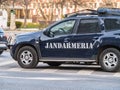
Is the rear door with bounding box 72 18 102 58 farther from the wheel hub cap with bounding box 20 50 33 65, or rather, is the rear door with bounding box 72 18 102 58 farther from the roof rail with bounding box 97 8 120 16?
the wheel hub cap with bounding box 20 50 33 65

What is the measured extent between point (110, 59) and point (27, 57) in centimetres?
270

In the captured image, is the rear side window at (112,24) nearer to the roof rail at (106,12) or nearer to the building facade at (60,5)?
the roof rail at (106,12)

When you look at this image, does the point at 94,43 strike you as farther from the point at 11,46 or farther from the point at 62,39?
the point at 11,46

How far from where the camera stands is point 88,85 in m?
11.9

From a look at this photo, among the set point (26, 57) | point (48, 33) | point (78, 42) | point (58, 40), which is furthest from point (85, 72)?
point (26, 57)

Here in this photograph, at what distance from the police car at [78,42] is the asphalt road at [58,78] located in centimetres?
37

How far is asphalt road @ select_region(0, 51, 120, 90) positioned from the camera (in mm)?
11547

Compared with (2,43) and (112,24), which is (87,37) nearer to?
(112,24)

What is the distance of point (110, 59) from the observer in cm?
1491

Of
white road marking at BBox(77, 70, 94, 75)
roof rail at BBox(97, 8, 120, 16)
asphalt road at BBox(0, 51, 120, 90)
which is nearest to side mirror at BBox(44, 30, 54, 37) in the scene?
asphalt road at BBox(0, 51, 120, 90)

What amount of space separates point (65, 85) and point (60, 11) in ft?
195

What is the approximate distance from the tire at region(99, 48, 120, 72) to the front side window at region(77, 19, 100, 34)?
743 mm

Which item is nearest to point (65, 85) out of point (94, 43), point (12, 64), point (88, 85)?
point (88, 85)

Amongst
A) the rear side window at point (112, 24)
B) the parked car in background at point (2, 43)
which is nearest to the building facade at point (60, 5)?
the parked car in background at point (2, 43)
